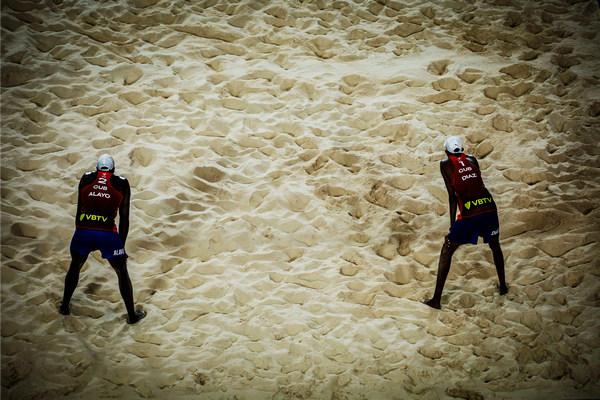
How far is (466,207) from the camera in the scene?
456 cm

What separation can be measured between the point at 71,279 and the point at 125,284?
0.48 meters

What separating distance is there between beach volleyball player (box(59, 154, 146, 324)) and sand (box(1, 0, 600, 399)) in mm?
585

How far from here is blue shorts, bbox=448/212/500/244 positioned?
456cm

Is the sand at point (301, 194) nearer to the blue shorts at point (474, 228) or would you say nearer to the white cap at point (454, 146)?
the blue shorts at point (474, 228)

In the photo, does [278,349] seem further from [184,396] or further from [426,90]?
[426,90]

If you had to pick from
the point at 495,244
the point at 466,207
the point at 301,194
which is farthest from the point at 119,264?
the point at 495,244

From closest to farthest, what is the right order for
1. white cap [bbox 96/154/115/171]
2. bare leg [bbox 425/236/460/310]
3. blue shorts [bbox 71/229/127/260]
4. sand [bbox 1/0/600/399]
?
sand [bbox 1/0/600/399], blue shorts [bbox 71/229/127/260], white cap [bbox 96/154/115/171], bare leg [bbox 425/236/460/310]

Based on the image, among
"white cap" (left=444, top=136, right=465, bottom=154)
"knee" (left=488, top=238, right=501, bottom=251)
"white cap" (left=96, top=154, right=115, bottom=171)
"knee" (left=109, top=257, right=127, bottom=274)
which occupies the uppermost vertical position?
"white cap" (left=444, top=136, right=465, bottom=154)

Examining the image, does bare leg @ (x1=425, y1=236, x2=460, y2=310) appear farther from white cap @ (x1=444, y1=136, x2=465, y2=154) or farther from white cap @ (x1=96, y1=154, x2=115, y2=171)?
white cap @ (x1=96, y1=154, x2=115, y2=171)

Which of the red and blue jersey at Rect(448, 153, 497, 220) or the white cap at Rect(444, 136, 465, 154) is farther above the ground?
the white cap at Rect(444, 136, 465, 154)

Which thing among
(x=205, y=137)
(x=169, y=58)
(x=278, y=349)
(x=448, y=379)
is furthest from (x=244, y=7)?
(x=448, y=379)

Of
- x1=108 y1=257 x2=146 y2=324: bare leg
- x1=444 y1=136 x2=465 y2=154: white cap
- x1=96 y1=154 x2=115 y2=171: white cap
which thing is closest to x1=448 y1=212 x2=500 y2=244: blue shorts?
x1=444 y1=136 x2=465 y2=154: white cap

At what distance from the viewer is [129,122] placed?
A: 6.67 meters

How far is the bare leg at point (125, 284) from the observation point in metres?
4.49
